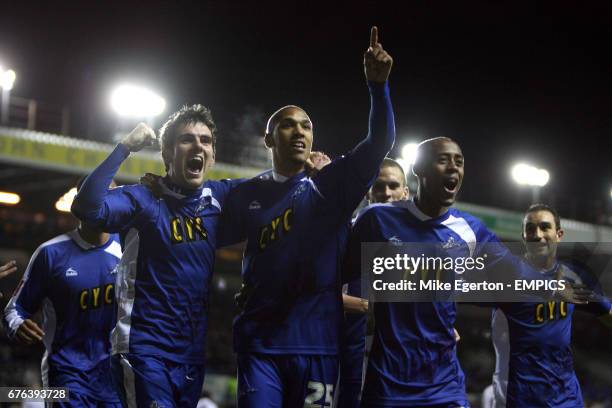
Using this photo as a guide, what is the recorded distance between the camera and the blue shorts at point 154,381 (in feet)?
14.8

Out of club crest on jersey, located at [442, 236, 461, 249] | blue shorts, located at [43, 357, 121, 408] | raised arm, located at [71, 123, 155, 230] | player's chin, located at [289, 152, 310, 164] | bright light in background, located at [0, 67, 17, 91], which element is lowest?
blue shorts, located at [43, 357, 121, 408]

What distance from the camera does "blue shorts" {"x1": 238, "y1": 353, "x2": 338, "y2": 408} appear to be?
4.45 metres

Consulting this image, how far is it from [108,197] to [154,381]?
1.06 meters

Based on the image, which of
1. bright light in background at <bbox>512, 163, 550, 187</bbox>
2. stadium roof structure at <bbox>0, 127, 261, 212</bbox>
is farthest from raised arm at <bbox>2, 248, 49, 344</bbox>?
bright light in background at <bbox>512, 163, 550, 187</bbox>

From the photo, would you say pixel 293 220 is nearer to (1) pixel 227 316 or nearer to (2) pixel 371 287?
(2) pixel 371 287

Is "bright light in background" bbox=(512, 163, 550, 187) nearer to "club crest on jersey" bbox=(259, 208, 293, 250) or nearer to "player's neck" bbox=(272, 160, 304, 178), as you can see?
"player's neck" bbox=(272, 160, 304, 178)

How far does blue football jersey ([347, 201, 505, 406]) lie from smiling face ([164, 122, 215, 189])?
3.33 feet

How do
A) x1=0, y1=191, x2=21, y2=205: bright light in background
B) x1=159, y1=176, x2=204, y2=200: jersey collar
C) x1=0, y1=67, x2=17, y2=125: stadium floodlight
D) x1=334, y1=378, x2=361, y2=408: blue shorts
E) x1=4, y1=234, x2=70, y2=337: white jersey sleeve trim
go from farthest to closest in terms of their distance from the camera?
1. x1=0, y1=191, x2=21, y2=205: bright light in background
2. x1=0, y1=67, x2=17, y2=125: stadium floodlight
3. x1=4, y1=234, x2=70, y2=337: white jersey sleeve trim
4. x1=334, y1=378, x2=361, y2=408: blue shorts
5. x1=159, y1=176, x2=204, y2=200: jersey collar

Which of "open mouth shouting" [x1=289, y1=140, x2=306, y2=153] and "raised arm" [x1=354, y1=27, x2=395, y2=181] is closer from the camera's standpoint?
"raised arm" [x1=354, y1=27, x2=395, y2=181]

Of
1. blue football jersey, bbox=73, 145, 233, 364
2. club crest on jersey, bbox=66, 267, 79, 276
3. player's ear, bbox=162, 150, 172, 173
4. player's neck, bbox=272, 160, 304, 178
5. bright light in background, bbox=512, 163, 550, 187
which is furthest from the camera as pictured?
bright light in background, bbox=512, 163, 550, 187

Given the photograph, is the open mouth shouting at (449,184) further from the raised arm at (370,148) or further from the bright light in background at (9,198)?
the bright light in background at (9,198)

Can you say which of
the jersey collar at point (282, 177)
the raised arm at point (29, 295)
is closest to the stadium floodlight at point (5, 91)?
the raised arm at point (29, 295)

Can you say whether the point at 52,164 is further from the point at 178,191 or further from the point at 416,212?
the point at 416,212

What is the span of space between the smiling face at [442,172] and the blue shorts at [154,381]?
1.73 metres
